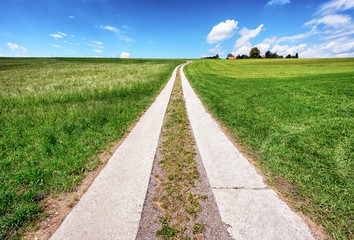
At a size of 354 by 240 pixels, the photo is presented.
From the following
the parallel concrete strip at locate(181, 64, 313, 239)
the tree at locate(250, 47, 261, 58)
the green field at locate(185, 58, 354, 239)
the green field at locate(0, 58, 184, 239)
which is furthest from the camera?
the tree at locate(250, 47, 261, 58)

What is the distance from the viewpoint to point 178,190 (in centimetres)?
292

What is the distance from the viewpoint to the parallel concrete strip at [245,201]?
84.8 inches

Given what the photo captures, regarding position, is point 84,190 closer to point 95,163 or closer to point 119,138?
point 95,163

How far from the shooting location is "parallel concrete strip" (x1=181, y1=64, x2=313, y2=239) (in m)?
2.15

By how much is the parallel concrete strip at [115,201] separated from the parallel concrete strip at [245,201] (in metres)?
1.46

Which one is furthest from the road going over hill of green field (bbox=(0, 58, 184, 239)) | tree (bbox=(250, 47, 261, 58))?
tree (bbox=(250, 47, 261, 58))

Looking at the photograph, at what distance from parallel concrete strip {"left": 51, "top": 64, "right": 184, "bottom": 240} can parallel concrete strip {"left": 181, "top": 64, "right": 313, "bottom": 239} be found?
1459 millimetres

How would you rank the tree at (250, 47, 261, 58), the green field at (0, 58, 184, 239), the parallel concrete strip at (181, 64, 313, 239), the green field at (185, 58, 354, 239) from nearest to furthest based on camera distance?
the parallel concrete strip at (181, 64, 313, 239) < the green field at (185, 58, 354, 239) < the green field at (0, 58, 184, 239) < the tree at (250, 47, 261, 58)

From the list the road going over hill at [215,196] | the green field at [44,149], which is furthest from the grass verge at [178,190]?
the green field at [44,149]

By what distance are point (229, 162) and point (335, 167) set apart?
2333 millimetres

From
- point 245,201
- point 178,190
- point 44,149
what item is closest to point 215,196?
point 245,201

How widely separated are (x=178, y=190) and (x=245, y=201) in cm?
124

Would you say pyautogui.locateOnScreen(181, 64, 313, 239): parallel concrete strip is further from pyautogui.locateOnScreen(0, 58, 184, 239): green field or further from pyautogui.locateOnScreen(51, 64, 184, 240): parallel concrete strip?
pyautogui.locateOnScreen(0, 58, 184, 239): green field

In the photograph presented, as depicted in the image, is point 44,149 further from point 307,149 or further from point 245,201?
point 307,149
